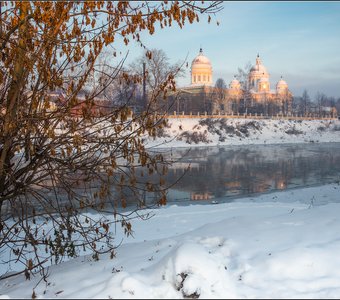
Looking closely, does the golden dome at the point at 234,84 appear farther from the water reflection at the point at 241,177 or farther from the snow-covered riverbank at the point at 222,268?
the snow-covered riverbank at the point at 222,268

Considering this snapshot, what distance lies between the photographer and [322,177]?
20.2 meters

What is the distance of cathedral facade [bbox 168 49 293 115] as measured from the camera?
68469mm

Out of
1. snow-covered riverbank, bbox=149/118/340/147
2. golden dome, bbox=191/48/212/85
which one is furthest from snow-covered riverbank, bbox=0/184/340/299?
golden dome, bbox=191/48/212/85

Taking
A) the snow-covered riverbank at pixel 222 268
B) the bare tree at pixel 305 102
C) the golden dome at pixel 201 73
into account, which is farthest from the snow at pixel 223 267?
the bare tree at pixel 305 102

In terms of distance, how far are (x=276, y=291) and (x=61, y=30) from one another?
3.49 meters

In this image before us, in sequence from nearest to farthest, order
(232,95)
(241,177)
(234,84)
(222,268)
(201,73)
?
(222,268) → (241,177) → (232,95) → (201,73) → (234,84)

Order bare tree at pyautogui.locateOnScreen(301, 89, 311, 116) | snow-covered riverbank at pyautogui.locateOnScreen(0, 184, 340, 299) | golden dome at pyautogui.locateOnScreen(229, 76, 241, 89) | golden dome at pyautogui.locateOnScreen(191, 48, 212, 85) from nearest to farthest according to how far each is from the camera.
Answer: snow-covered riverbank at pyautogui.locateOnScreen(0, 184, 340, 299), golden dome at pyautogui.locateOnScreen(191, 48, 212, 85), golden dome at pyautogui.locateOnScreen(229, 76, 241, 89), bare tree at pyautogui.locateOnScreen(301, 89, 311, 116)

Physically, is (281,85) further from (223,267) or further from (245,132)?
(223,267)

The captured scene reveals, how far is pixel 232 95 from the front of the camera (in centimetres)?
7556

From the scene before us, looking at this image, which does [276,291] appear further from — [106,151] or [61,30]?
[61,30]

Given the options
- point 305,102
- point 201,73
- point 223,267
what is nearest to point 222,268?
point 223,267

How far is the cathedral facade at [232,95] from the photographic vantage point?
→ 68469mm

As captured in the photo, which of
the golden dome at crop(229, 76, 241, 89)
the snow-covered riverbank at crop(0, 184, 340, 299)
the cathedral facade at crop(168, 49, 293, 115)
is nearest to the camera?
the snow-covered riverbank at crop(0, 184, 340, 299)

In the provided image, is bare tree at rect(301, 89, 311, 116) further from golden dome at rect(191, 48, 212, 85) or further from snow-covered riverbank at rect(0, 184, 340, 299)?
snow-covered riverbank at rect(0, 184, 340, 299)
